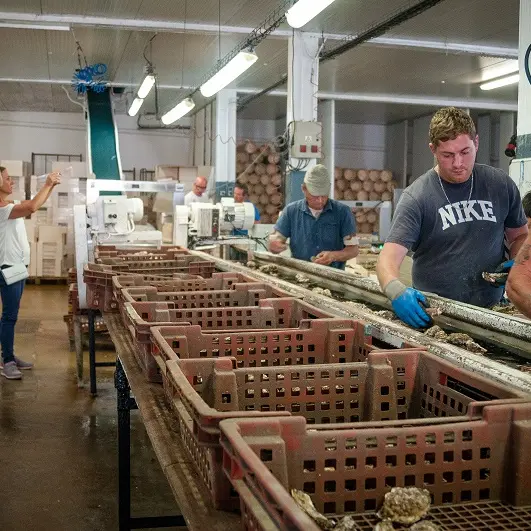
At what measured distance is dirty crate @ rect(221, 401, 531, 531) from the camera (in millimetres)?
1306

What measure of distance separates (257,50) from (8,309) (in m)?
5.53

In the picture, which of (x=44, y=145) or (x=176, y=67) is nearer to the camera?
(x=176, y=67)

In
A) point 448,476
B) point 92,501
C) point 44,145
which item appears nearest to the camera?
Answer: point 448,476

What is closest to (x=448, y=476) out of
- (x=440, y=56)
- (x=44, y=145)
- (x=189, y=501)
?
(x=189, y=501)

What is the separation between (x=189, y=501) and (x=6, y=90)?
13.5m

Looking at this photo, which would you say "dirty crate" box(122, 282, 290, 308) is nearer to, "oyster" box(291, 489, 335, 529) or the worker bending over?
"oyster" box(291, 489, 335, 529)

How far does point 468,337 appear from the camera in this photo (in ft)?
8.17

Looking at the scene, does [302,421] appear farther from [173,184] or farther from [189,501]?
[173,184]

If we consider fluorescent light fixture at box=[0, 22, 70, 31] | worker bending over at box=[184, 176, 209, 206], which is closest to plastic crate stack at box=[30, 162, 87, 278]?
worker bending over at box=[184, 176, 209, 206]

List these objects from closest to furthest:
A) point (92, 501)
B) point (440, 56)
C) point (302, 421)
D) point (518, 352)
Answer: point (302, 421) → point (518, 352) → point (92, 501) → point (440, 56)

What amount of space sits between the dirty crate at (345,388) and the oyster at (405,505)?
392 millimetres

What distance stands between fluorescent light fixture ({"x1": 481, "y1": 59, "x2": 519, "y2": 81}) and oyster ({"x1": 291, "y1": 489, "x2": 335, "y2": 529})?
962 cm

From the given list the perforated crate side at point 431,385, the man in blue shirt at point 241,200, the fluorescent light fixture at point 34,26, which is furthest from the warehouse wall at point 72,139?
the perforated crate side at point 431,385

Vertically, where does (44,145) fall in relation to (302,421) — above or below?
above
